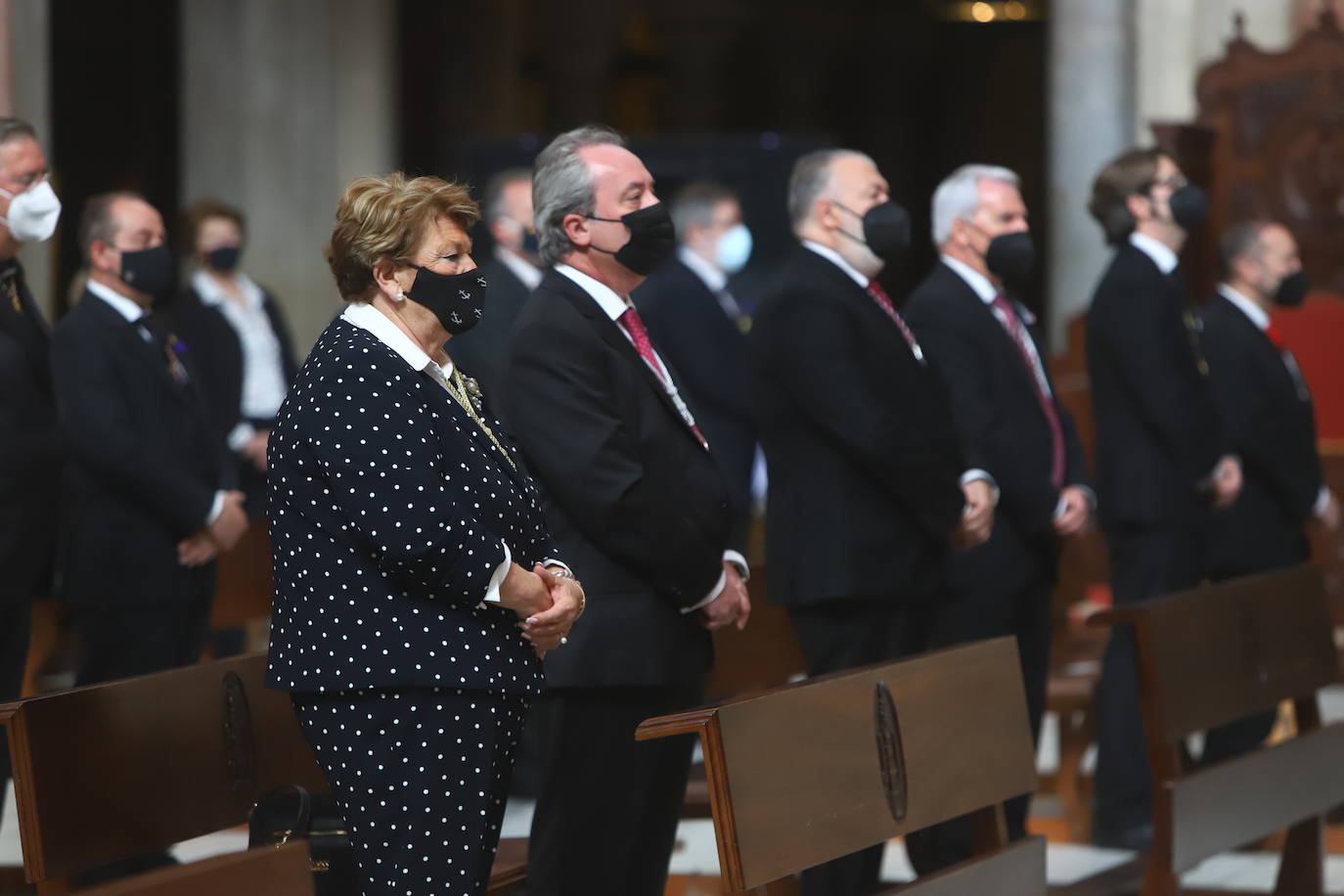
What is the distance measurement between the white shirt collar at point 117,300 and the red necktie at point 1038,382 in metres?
2.03

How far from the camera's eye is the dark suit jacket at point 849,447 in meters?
4.09

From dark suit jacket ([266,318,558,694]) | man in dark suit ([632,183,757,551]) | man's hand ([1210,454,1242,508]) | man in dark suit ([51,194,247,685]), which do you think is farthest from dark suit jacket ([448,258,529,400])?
dark suit jacket ([266,318,558,694])

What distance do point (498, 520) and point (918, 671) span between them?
0.88 m

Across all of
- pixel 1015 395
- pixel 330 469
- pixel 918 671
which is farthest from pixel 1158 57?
pixel 330 469

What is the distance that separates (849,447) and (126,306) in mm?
1795

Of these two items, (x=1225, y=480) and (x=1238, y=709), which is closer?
(x=1238, y=709)

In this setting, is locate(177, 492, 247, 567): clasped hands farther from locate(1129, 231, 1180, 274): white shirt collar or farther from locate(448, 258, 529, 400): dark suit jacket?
locate(1129, 231, 1180, 274): white shirt collar

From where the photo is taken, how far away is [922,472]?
4102 mm

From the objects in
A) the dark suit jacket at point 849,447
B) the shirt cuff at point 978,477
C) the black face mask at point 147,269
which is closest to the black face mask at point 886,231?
the dark suit jacket at point 849,447

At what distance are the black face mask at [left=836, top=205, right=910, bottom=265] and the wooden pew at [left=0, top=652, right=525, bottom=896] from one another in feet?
5.09

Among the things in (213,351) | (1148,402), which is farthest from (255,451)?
(1148,402)

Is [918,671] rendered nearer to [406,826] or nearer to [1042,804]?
[406,826]

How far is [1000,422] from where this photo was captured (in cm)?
460

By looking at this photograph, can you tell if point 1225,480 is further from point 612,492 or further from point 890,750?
point 612,492
